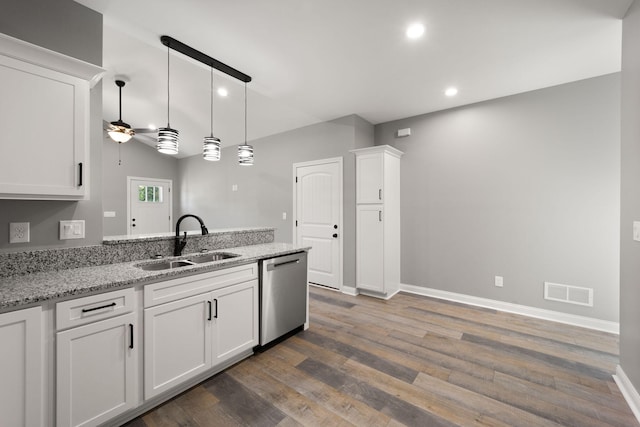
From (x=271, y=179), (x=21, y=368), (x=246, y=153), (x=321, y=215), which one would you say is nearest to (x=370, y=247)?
(x=321, y=215)

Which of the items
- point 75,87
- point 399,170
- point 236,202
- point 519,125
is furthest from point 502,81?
point 236,202

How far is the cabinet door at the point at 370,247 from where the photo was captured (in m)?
3.77

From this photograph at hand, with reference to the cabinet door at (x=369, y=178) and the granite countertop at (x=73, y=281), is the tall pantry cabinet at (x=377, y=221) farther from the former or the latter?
the granite countertop at (x=73, y=281)

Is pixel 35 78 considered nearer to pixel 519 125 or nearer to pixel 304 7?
pixel 304 7

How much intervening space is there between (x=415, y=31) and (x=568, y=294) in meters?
3.22

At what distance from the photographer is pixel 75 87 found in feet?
5.31

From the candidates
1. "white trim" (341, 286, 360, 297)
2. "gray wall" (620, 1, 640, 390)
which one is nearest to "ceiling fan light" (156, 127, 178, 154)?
"white trim" (341, 286, 360, 297)

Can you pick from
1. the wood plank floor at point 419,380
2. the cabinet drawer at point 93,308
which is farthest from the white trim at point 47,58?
the wood plank floor at point 419,380

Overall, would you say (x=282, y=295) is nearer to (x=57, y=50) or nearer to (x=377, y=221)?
(x=377, y=221)

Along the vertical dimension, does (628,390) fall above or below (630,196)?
below

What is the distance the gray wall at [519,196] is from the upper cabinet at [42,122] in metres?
3.75

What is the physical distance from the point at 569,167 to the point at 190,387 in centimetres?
424

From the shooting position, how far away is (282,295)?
2.55 metres

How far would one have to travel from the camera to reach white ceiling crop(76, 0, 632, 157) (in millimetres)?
1980
